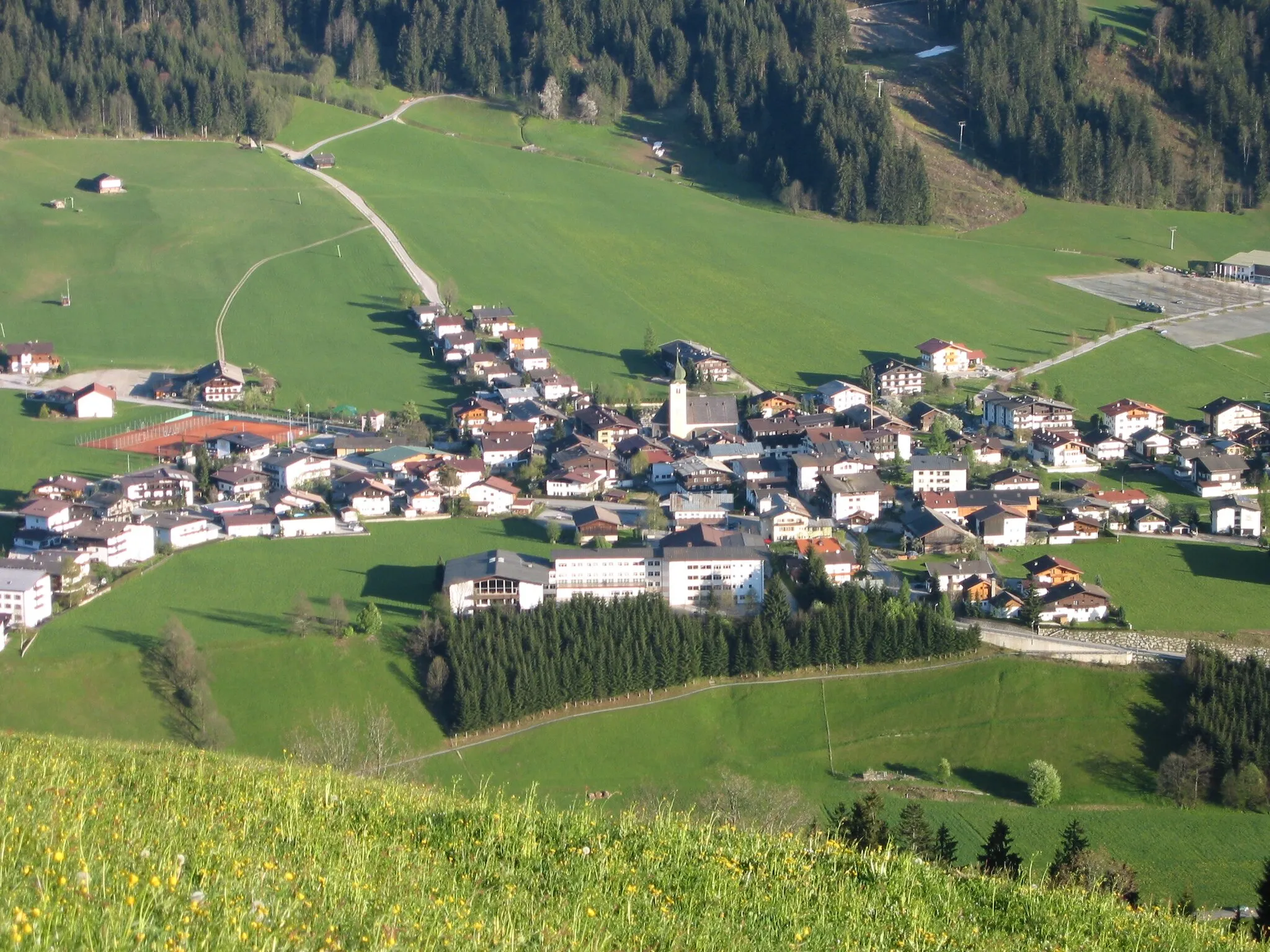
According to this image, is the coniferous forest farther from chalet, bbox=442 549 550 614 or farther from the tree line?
the tree line

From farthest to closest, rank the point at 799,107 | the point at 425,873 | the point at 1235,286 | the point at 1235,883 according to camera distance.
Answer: the point at 799,107, the point at 1235,286, the point at 1235,883, the point at 425,873

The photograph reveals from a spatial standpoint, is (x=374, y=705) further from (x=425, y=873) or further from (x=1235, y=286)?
(x=1235, y=286)

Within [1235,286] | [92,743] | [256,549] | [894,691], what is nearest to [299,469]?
[256,549]

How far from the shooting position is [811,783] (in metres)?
19.4

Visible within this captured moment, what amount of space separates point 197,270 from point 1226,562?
3119cm

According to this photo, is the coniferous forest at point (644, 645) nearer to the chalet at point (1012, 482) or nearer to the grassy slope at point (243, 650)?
the grassy slope at point (243, 650)

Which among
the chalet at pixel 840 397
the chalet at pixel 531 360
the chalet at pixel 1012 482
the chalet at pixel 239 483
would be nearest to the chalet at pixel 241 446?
the chalet at pixel 239 483

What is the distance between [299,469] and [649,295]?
57.1ft

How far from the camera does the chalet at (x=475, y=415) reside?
113 ft

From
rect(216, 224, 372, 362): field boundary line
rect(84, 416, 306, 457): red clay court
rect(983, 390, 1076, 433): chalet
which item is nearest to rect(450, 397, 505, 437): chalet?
rect(84, 416, 306, 457): red clay court

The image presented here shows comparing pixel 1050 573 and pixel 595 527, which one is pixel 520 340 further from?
pixel 1050 573

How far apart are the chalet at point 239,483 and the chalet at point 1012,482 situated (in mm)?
14420

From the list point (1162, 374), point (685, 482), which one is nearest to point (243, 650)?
point (685, 482)

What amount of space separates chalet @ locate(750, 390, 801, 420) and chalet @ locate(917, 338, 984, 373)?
5.29 meters
